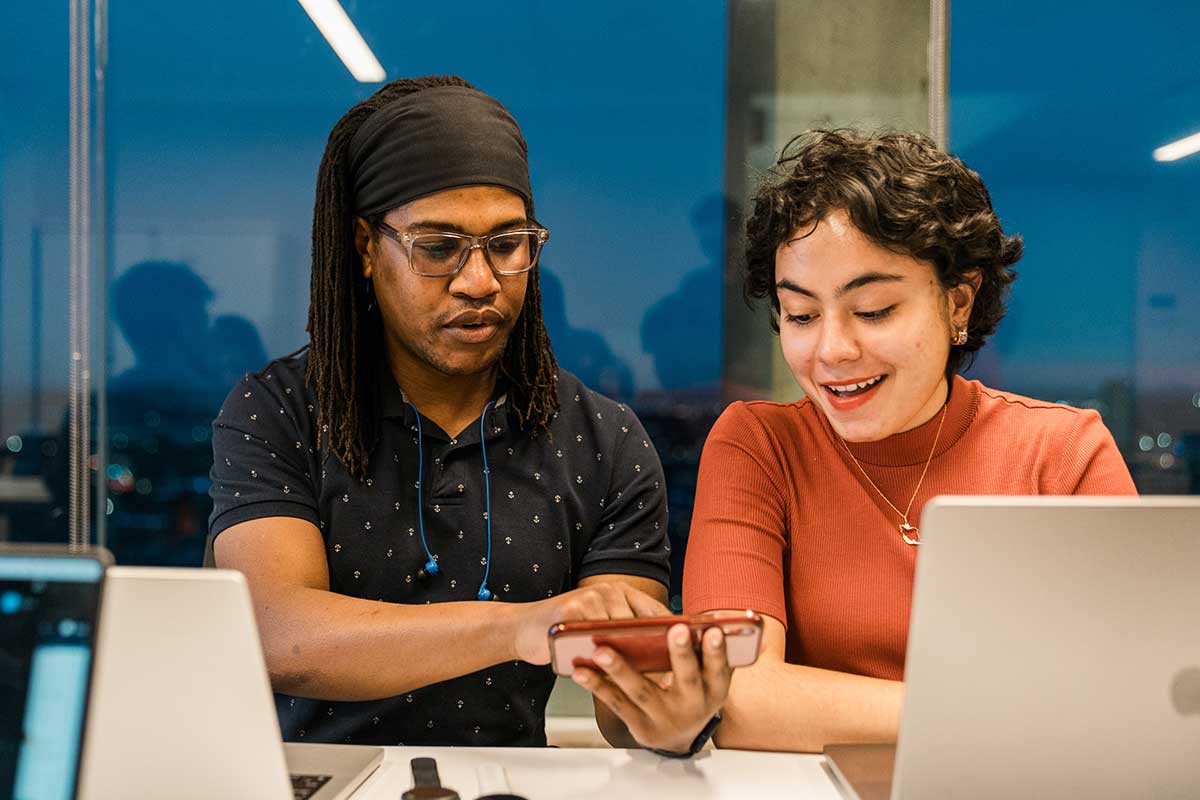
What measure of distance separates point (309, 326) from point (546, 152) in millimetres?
1069

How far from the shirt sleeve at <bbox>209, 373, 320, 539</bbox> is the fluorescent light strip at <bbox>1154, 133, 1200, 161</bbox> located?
2251mm

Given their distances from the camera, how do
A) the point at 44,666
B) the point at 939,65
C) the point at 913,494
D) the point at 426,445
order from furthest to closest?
the point at 939,65 < the point at 426,445 < the point at 913,494 < the point at 44,666

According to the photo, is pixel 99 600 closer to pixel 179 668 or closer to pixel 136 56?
pixel 179 668

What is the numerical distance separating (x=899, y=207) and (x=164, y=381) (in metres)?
2.00

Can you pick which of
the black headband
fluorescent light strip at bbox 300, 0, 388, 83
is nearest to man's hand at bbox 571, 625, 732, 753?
the black headband

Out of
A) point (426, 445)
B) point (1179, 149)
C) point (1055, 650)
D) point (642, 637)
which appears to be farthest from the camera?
point (1179, 149)

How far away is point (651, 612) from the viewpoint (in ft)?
3.94

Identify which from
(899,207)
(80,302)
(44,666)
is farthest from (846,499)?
(80,302)

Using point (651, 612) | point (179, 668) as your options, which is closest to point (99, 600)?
point (179, 668)

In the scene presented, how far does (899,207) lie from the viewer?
4.66 feet

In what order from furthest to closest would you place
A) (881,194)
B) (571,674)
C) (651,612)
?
(881,194), (651,612), (571,674)

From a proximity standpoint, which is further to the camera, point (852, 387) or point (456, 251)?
point (456, 251)

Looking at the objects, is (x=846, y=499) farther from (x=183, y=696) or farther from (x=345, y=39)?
(x=345, y=39)

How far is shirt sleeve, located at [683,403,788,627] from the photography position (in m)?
1.41
